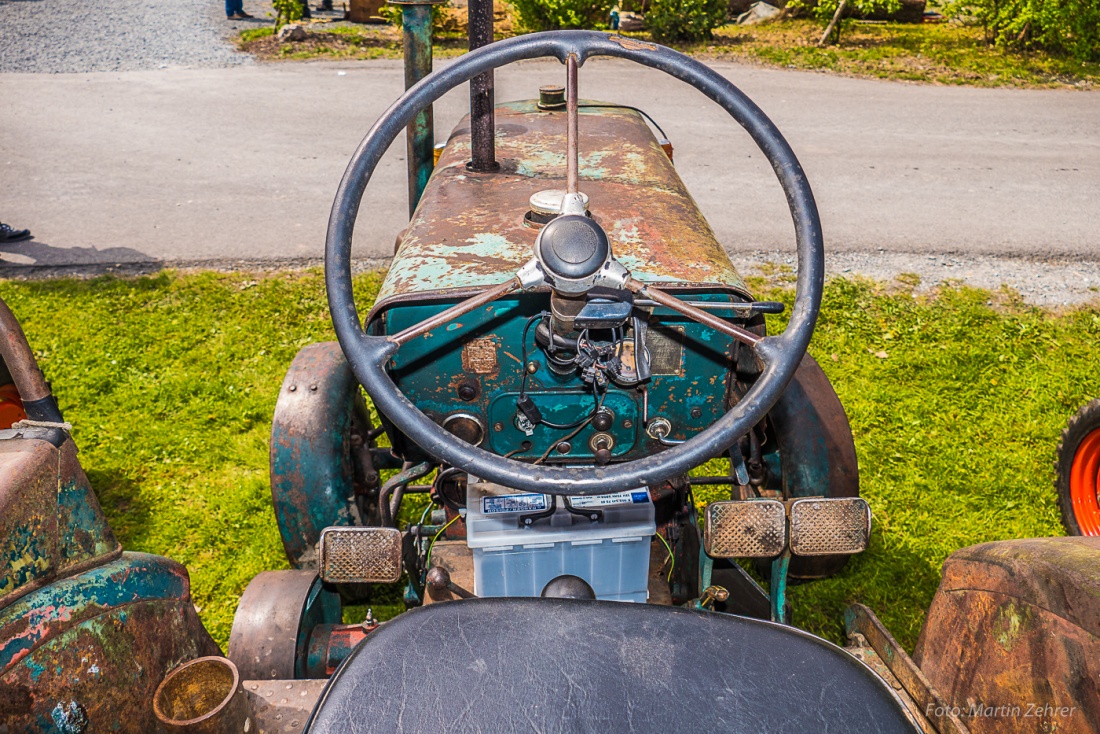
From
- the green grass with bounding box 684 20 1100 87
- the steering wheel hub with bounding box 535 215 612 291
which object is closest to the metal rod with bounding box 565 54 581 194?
the steering wheel hub with bounding box 535 215 612 291

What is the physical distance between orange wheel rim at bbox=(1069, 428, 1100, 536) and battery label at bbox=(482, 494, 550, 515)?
2.38 metres

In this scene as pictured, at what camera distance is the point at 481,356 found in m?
2.14

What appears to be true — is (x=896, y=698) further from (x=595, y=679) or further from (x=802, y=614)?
(x=802, y=614)

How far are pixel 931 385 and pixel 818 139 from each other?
13.6 feet

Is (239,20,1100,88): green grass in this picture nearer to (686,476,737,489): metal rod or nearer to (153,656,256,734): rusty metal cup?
(686,476,737,489): metal rod

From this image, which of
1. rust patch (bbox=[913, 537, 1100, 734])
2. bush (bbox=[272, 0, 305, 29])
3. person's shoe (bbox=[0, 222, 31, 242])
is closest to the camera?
rust patch (bbox=[913, 537, 1100, 734])

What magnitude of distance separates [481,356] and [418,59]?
4.86 feet

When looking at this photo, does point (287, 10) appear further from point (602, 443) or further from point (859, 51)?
point (602, 443)

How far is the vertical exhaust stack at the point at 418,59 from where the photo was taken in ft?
10.0

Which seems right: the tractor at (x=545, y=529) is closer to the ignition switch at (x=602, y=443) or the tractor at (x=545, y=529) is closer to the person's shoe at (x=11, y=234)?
the ignition switch at (x=602, y=443)

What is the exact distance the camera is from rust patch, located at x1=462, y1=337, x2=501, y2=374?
6.97 ft

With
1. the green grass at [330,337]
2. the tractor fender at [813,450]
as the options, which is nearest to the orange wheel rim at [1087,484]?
the green grass at [330,337]

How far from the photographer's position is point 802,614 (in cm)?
311

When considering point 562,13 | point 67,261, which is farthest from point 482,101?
point 562,13
